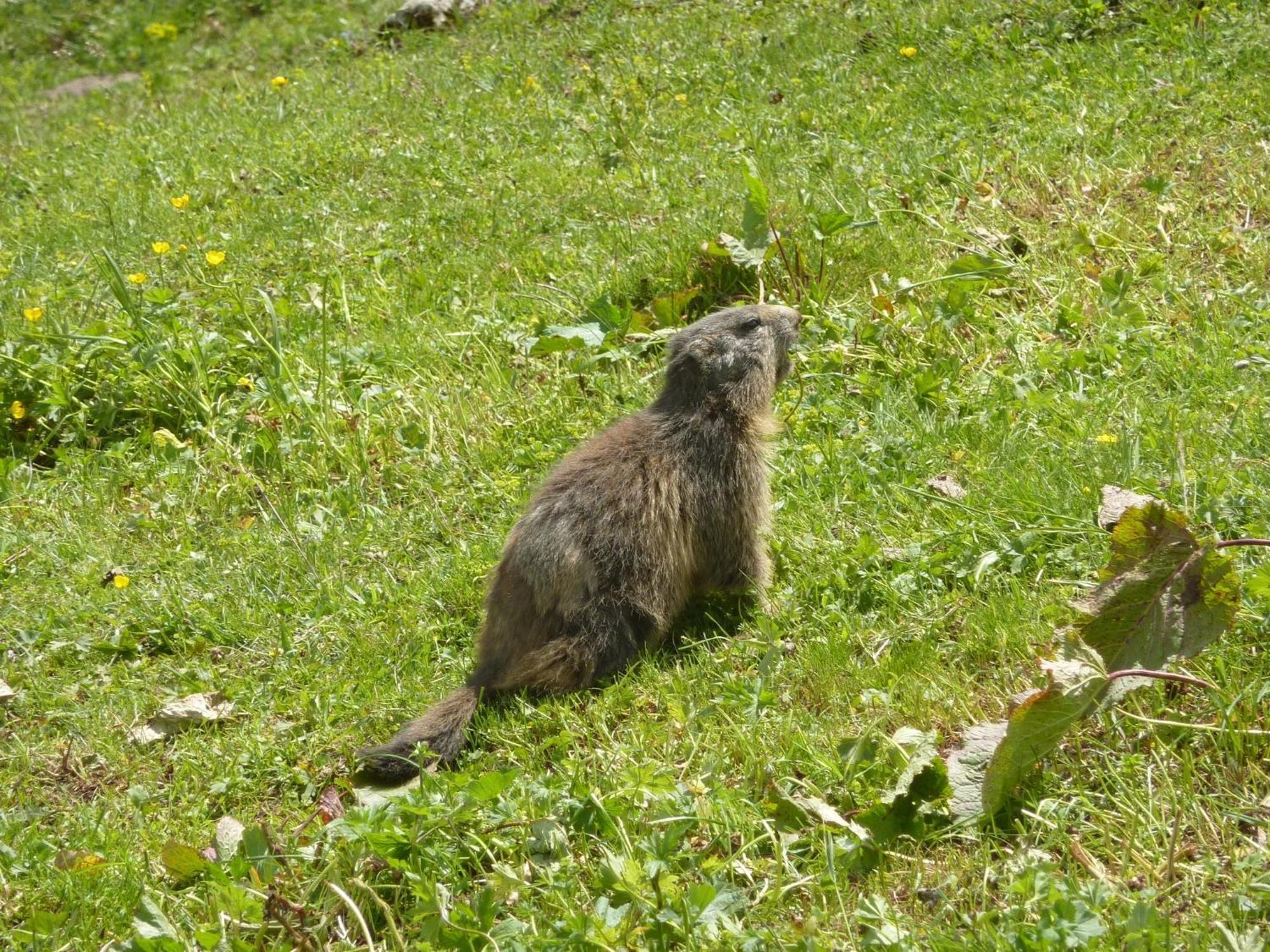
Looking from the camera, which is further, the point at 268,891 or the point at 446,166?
the point at 446,166

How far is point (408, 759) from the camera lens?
12.9 ft

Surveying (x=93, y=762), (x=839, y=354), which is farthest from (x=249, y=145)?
(x=93, y=762)

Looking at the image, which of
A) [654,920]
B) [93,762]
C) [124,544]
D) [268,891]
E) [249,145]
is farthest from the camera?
[249,145]

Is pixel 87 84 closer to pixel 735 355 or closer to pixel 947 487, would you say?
pixel 735 355

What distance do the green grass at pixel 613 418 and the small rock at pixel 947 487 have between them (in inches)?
2.5

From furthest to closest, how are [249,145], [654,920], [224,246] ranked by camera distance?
1. [249,145]
2. [224,246]
3. [654,920]

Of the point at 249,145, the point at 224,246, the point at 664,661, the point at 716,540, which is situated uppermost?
the point at 249,145

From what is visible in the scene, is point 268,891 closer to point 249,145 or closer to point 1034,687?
point 1034,687

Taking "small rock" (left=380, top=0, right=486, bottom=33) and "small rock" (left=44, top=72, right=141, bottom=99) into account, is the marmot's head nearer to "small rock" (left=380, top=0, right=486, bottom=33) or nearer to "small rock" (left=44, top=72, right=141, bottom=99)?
"small rock" (left=380, top=0, right=486, bottom=33)

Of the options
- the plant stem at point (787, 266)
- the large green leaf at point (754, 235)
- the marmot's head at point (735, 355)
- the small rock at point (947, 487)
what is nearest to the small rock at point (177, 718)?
the marmot's head at point (735, 355)

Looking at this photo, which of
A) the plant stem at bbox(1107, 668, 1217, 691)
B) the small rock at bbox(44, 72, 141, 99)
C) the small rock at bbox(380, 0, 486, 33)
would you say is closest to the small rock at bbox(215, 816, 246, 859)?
the plant stem at bbox(1107, 668, 1217, 691)

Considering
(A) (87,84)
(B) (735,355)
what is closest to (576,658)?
(B) (735,355)

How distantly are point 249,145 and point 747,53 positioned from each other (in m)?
4.14

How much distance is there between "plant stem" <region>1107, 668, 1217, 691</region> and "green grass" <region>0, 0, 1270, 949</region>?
0.10m
